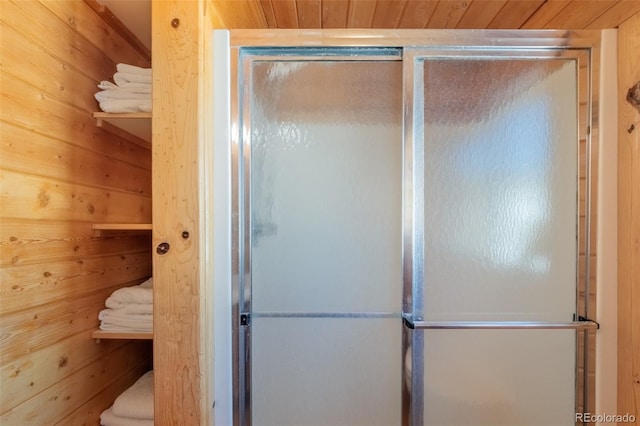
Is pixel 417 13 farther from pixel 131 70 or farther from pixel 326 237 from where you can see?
pixel 131 70

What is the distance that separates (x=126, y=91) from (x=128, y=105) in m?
0.06

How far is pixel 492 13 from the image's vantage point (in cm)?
104

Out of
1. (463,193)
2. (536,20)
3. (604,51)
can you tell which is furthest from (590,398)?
(536,20)

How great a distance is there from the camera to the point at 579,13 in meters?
0.96

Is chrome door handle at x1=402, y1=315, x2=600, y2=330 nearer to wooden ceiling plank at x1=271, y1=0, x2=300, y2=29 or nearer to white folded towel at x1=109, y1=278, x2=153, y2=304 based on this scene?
white folded towel at x1=109, y1=278, x2=153, y2=304

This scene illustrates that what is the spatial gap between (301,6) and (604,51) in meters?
1.06

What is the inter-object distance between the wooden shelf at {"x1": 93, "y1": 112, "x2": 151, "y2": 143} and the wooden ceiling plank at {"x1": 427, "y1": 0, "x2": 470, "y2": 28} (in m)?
1.13

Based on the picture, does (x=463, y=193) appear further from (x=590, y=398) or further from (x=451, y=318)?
(x=590, y=398)

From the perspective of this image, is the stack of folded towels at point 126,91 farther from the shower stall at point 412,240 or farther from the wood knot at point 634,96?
the wood knot at point 634,96

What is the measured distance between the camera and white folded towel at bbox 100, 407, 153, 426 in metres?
0.95

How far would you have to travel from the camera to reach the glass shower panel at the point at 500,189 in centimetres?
95

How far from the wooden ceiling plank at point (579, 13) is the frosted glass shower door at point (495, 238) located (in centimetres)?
18

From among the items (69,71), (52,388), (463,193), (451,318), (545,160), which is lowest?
(52,388)

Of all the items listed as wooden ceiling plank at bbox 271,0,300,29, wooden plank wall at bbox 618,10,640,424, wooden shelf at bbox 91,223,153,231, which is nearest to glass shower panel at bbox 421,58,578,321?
wooden plank wall at bbox 618,10,640,424
